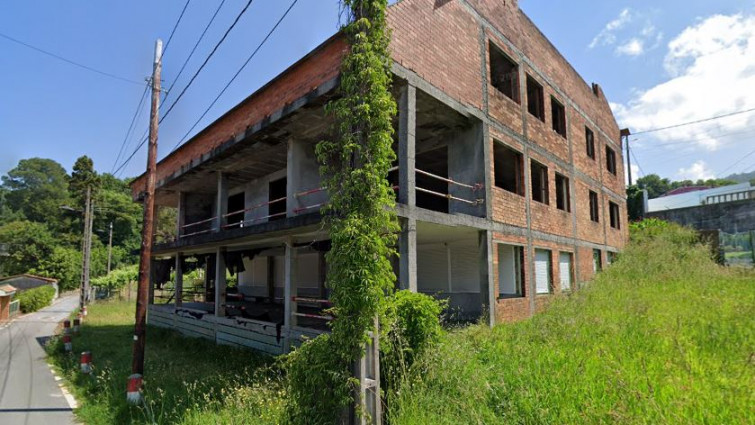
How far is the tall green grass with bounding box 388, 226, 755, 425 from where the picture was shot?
166 inches

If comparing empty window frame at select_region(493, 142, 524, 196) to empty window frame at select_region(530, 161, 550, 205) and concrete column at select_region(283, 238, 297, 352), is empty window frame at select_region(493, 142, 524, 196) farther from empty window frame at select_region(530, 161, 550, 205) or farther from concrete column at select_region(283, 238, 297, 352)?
concrete column at select_region(283, 238, 297, 352)

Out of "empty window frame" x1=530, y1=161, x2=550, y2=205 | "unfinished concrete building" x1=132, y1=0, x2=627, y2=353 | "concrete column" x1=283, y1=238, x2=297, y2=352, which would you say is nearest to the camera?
"unfinished concrete building" x1=132, y1=0, x2=627, y2=353

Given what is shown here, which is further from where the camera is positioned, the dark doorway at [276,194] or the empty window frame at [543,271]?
the dark doorway at [276,194]

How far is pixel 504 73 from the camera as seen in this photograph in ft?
41.2

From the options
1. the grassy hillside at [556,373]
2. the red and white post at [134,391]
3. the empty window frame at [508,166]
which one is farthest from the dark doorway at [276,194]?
the red and white post at [134,391]

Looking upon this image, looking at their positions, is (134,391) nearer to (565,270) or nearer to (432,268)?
(432,268)

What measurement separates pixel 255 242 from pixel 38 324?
20417mm

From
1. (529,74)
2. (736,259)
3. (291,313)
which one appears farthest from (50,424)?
A: (736,259)

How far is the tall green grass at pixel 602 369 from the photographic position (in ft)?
13.8

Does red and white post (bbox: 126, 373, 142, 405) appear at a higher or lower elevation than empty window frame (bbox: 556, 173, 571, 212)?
lower

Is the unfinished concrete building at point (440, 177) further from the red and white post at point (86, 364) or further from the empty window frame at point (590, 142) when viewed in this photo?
the red and white post at point (86, 364)

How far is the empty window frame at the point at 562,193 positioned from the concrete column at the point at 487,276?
601 cm

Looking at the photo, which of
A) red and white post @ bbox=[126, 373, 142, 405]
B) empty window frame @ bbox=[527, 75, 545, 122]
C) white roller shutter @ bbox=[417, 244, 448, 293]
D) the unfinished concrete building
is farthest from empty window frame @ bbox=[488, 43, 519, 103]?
red and white post @ bbox=[126, 373, 142, 405]

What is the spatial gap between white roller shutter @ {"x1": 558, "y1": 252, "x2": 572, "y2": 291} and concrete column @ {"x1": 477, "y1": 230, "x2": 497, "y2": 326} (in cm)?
465
